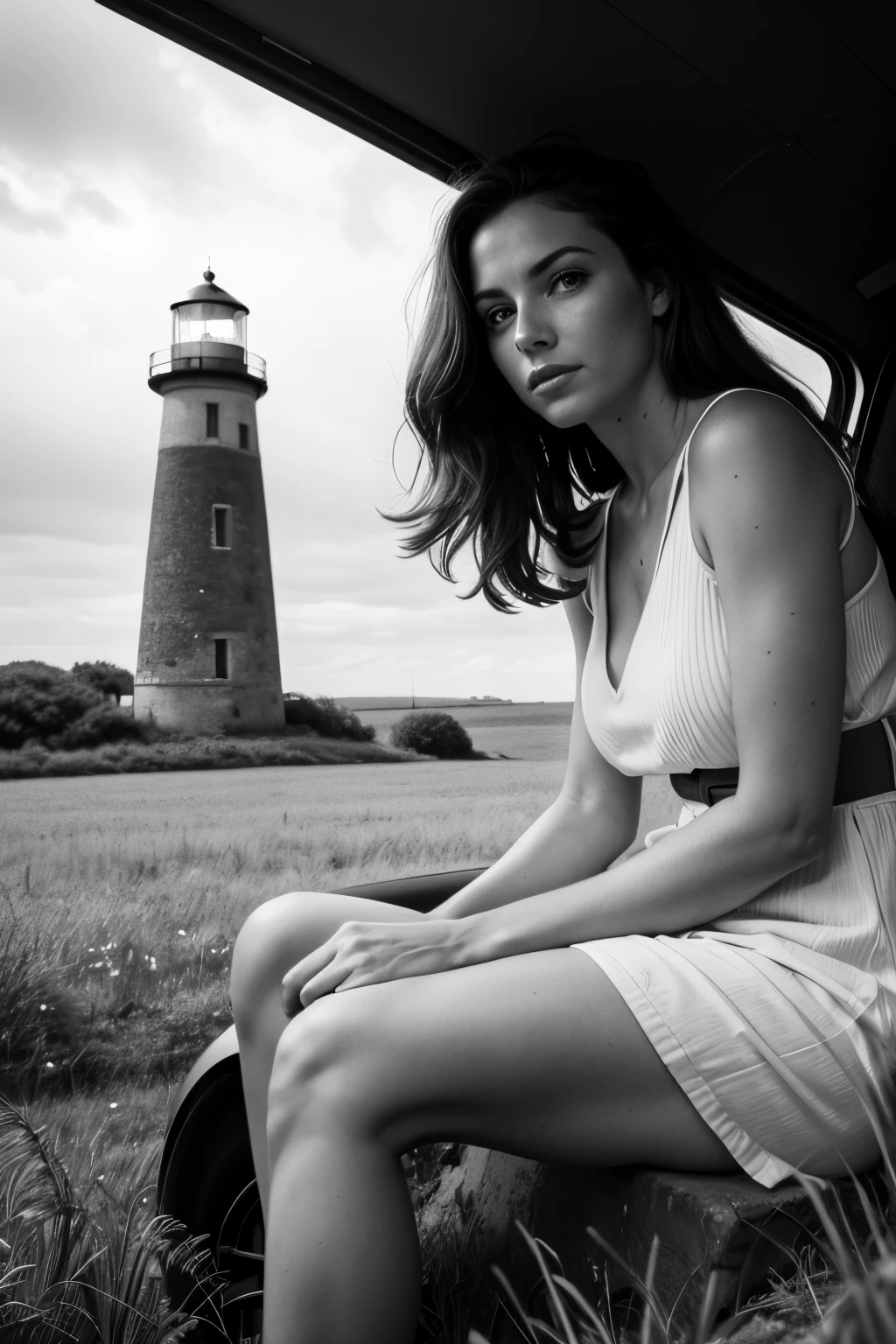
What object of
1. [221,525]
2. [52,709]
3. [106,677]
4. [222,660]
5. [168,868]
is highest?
[221,525]

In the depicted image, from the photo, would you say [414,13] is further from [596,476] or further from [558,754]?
[558,754]

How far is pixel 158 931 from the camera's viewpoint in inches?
371

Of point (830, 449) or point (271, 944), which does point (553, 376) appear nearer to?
point (830, 449)

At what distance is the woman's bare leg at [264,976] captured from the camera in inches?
44.8

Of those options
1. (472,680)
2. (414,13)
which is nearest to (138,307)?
(472,680)

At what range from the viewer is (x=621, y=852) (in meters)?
1.40

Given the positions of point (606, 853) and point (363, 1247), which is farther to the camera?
point (606, 853)

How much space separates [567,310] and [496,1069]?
823 millimetres

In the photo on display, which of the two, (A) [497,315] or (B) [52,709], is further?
(B) [52,709]

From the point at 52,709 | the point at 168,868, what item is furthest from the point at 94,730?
the point at 168,868

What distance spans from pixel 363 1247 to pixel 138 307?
41.9 ft

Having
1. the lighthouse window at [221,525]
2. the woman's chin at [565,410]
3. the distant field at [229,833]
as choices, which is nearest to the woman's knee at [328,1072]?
the woman's chin at [565,410]

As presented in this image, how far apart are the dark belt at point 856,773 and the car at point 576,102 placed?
0.91ft

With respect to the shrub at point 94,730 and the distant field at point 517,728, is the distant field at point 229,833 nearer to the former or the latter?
the distant field at point 517,728
